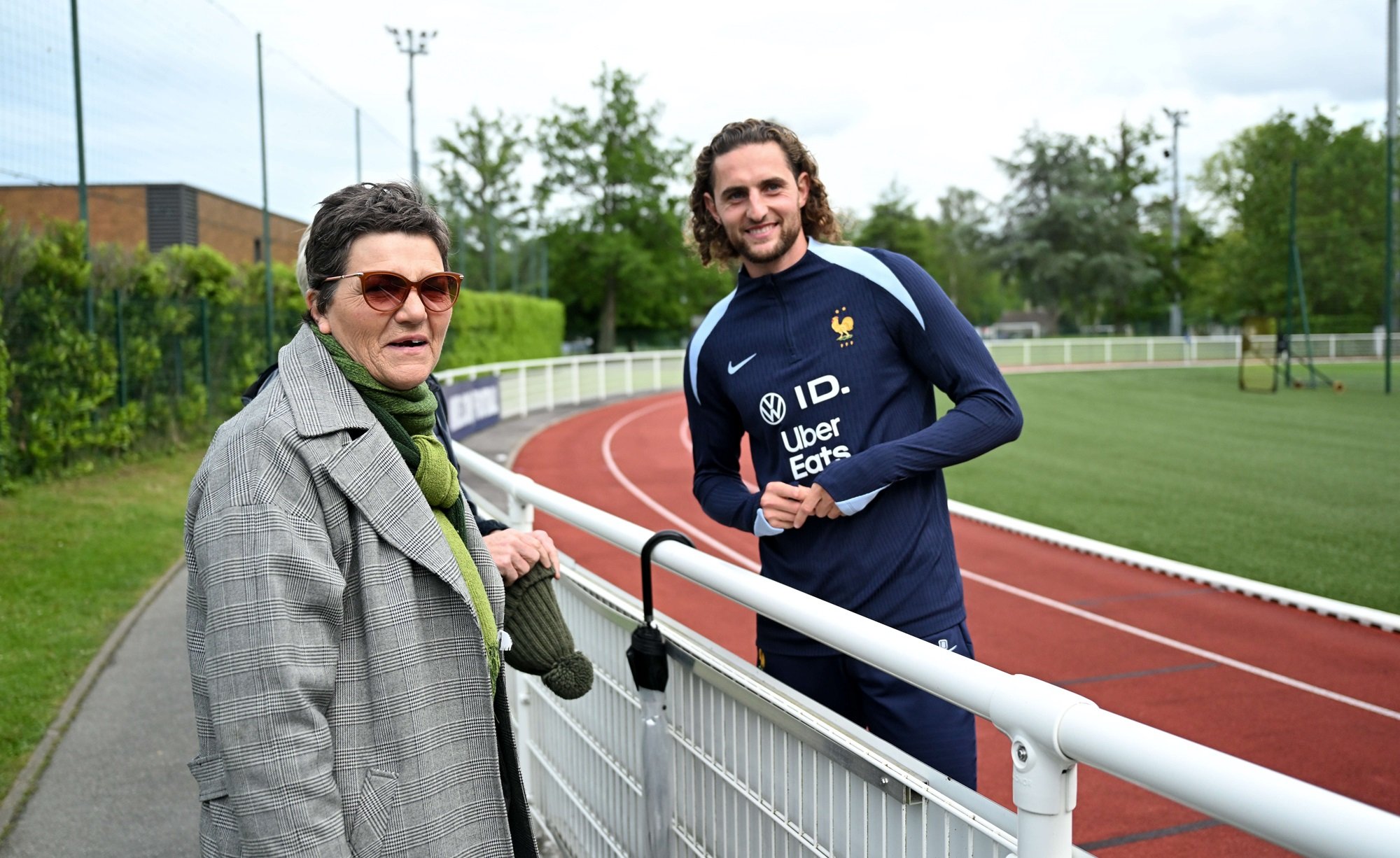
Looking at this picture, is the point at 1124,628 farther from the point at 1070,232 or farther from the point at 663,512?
the point at 1070,232

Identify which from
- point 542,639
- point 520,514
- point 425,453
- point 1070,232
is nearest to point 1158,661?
point 520,514

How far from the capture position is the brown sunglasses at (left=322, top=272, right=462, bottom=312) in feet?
5.83

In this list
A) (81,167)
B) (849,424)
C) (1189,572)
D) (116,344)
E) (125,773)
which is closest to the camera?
(849,424)

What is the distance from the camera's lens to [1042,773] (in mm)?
1246

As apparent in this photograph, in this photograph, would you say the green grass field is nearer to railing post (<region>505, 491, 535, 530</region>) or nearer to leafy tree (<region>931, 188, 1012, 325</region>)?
railing post (<region>505, 491, 535, 530</region>)

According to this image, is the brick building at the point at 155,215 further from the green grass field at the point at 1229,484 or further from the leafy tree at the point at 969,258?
the leafy tree at the point at 969,258

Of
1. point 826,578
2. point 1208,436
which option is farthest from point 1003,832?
point 1208,436

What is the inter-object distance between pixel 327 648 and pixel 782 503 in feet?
3.46

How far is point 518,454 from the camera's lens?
18469mm

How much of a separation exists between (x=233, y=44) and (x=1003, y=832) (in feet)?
60.8

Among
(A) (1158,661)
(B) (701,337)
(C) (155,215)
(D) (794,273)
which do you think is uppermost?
(C) (155,215)

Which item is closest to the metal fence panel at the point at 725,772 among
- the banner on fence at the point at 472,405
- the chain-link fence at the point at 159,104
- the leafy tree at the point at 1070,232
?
the chain-link fence at the point at 159,104

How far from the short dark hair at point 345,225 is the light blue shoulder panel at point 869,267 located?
1.03m

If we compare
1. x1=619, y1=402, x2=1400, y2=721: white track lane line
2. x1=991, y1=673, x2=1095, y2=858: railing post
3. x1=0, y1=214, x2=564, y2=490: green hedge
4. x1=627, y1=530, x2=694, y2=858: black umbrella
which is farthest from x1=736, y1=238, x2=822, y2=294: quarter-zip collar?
x1=0, y1=214, x2=564, y2=490: green hedge
